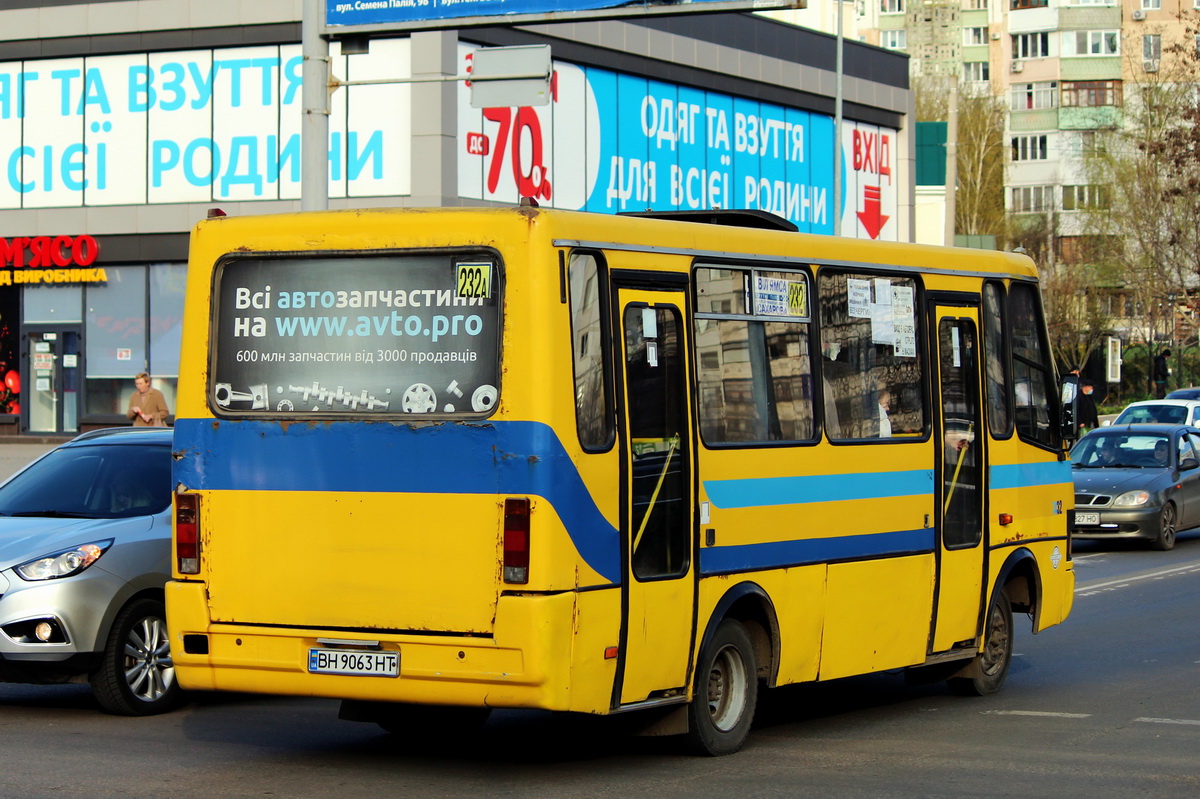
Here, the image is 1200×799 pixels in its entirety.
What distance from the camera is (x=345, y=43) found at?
53.9ft

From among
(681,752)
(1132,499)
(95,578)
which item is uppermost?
(95,578)

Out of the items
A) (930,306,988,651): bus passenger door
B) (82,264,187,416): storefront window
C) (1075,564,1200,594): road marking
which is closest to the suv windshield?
(930,306,988,651): bus passenger door

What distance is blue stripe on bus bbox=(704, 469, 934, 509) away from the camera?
9242mm

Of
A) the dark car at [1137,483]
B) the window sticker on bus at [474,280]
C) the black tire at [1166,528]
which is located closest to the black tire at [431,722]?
the window sticker on bus at [474,280]

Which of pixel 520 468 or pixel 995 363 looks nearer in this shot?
pixel 520 468

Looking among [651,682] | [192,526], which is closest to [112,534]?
[192,526]

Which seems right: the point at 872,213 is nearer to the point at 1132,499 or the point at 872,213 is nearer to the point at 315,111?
the point at 1132,499

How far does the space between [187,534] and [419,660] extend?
4.65 feet

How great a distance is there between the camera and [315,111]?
15844 mm

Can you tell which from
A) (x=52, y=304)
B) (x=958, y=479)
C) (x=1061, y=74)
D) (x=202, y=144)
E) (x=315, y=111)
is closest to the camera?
(x=958, y=479)

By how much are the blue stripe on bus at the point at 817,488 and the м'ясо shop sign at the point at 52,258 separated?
107 feet

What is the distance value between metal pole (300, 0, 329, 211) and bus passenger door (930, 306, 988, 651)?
6.41 m

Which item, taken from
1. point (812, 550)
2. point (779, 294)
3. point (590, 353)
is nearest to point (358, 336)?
point (590, 353)

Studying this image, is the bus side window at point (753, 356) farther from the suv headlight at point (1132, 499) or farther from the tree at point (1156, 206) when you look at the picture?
the tree at point (1156, 206)
